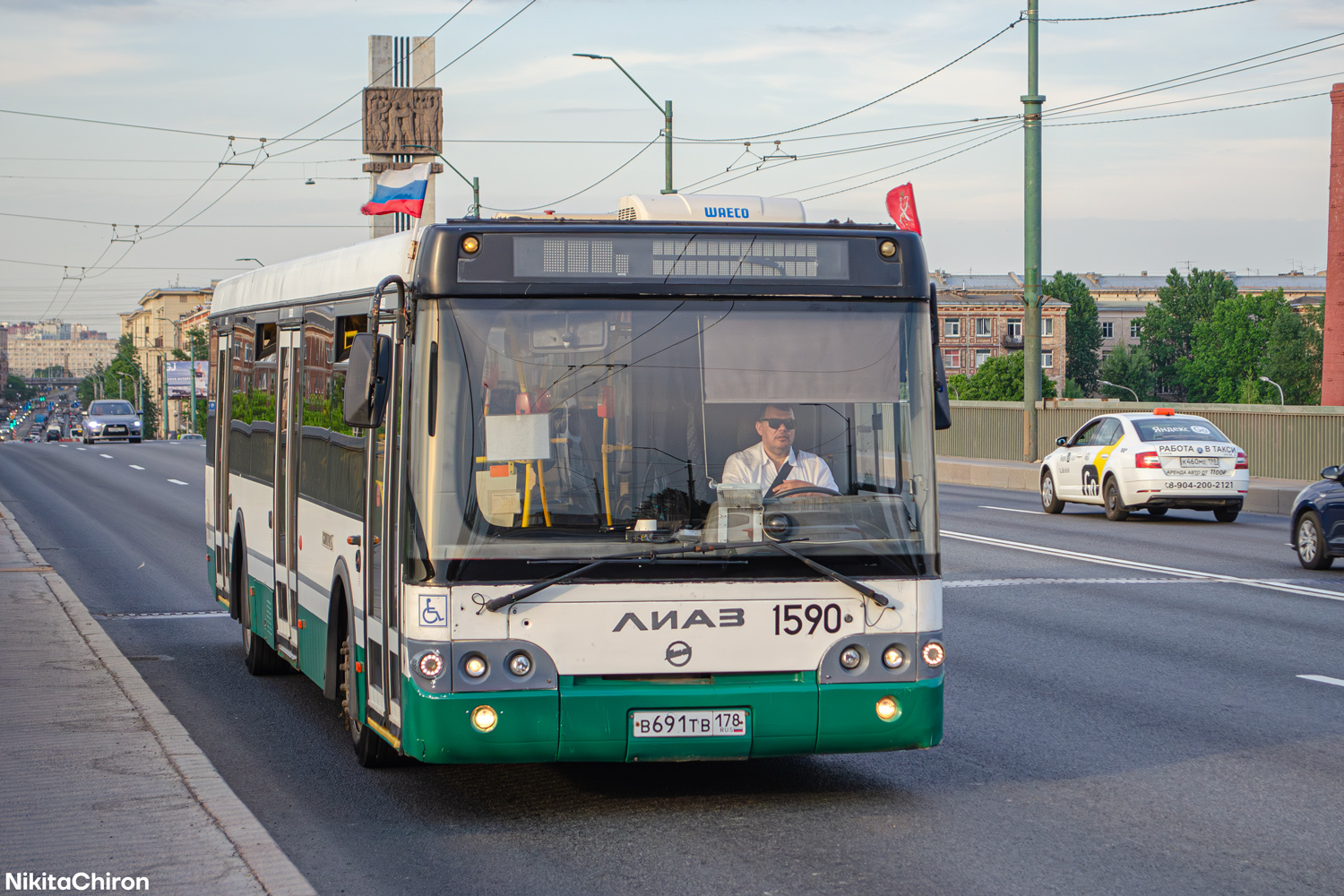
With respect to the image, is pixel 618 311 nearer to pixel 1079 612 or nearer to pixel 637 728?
pixel 637 728

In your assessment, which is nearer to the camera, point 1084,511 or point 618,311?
point 618,311

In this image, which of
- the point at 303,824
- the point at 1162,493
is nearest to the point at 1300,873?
the point at 303,824

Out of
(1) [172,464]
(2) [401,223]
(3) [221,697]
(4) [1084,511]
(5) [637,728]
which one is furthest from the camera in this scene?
(1) [172,464]

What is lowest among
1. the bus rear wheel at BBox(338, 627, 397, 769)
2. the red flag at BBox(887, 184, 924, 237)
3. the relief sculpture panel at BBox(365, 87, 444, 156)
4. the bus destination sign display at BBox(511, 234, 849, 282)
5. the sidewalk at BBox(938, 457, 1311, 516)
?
the sidewalk at BBox(938, 457, 1311, 516)

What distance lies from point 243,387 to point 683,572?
5.02 meters

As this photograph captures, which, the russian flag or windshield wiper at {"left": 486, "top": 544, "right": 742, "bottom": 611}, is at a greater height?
the russian flag

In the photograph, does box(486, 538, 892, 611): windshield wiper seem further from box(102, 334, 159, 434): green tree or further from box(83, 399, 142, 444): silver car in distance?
box(102, 334, 159, 434): green tree

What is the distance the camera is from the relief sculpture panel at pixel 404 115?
104ft

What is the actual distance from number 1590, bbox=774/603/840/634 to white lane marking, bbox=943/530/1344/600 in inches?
356

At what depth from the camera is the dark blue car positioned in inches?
620

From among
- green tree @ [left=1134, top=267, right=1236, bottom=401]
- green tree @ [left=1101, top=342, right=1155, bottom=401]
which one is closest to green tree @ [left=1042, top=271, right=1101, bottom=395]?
green tree @ [left=1101, top=342, right=1155, bottom=401]

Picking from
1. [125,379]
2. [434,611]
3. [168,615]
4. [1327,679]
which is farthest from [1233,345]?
[434,611]

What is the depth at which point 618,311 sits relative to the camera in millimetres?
Answer: 6352

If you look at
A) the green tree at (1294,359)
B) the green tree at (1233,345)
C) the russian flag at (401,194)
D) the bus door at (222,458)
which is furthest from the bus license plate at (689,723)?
the green tree at (1233,345)
